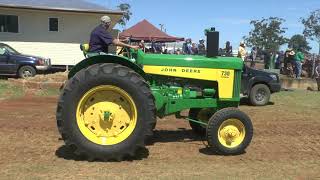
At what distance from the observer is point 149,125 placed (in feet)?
23.0

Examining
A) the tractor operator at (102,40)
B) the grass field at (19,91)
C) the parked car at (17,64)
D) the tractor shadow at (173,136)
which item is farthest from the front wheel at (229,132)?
the parked car at (17,64)

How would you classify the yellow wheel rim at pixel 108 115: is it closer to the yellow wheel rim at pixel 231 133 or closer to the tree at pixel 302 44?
the yellow wheel rim at pixel 231 133

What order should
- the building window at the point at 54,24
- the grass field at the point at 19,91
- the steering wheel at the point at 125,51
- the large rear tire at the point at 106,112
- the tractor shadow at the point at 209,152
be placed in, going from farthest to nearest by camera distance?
1. the building window at the point at 54,24
2. the grass field at the point at 19,91
3. the steering wheel at the point at 125,51
4. the tractor shadow at the point at 209,152
5. the large rear tire at the point at 106,112

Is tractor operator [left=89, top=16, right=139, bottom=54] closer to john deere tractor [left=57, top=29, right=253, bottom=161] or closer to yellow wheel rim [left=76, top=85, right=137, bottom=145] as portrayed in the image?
A: john deere tractor [left=57, top=29, right=253, bottom=161]

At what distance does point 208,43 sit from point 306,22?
38172 millimetres

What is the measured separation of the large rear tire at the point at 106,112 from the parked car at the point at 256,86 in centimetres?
827

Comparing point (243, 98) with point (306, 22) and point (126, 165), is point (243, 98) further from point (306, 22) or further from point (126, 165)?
point (306, 22)

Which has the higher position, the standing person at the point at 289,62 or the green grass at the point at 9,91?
the standing person at the point at 289,62

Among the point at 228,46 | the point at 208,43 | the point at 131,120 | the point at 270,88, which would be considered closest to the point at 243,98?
the point at 270,88

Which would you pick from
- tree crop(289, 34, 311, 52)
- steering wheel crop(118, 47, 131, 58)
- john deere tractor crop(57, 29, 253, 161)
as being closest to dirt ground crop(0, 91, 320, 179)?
john deere tractor crop(57, 29, 253, 161)

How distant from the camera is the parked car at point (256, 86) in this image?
587 inches

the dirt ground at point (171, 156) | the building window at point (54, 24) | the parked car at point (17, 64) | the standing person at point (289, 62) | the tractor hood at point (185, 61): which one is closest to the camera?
the dirt ground at point (171, 156)

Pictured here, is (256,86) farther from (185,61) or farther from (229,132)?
(229,132)

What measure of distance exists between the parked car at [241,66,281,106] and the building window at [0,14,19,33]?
1389 centimetres
